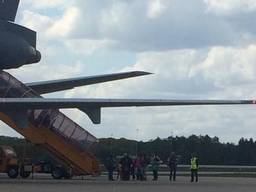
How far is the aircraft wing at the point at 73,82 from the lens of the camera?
1606 inches

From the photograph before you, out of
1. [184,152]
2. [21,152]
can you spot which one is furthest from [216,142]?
[21,152]

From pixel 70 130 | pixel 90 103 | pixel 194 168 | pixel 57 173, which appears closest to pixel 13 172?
pixel 57 173

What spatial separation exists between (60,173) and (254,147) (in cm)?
6037

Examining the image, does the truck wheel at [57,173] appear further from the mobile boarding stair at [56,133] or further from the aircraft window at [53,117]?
the aircraft window at [53,117]

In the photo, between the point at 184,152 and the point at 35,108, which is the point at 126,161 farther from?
the point at 184,152

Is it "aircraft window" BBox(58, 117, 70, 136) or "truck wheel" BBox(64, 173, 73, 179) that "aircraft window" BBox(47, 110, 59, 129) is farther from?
"truck wheel" BBox(64, 173, 73, 179)

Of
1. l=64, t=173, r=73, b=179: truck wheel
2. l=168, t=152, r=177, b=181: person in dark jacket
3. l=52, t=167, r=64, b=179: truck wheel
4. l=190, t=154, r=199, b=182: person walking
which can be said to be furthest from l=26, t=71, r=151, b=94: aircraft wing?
l=168, t=152, r=177, b=181: person in dark jacket

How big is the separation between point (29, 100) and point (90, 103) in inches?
108

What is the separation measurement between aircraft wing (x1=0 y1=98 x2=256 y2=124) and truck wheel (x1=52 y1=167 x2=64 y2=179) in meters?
6.65

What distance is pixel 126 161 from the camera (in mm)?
40969

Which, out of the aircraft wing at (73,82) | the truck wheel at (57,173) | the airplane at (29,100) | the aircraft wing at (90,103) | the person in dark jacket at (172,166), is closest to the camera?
the aircraft wing at (90,103)

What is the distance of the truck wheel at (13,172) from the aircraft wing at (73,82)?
174 inches

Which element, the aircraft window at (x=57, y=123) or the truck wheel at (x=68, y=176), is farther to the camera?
the truck wheel at (x=68, y=176)

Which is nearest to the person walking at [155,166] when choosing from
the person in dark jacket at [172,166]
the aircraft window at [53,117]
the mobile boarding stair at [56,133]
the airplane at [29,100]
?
the person in dark jacket at [172,166]
